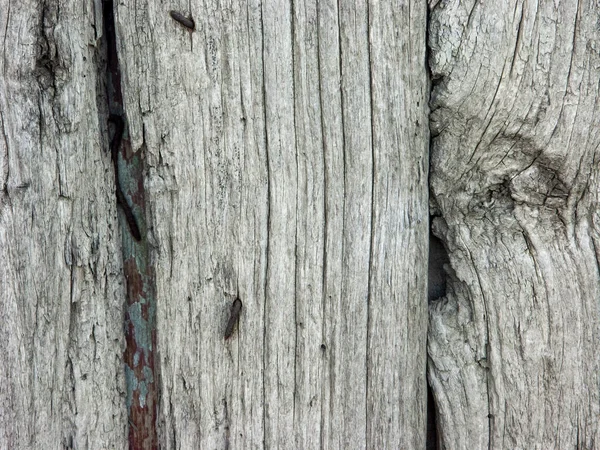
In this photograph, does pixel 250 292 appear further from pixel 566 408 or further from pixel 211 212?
pixel 566 408

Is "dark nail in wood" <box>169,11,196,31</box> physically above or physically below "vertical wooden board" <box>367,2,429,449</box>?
above

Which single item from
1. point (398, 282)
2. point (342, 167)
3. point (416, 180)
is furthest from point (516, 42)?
point (398, 282)

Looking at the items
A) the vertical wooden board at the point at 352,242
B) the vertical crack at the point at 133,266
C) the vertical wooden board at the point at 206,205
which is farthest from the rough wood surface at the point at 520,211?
the vertical crack at the point at 133,266

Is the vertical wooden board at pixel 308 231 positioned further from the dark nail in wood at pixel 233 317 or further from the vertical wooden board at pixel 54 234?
the vertical wooden board at pixel 54 234

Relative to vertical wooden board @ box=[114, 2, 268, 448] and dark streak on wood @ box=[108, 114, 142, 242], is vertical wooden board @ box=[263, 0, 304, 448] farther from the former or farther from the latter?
dark streak on wood @ box=[108, 114, 142, 242]

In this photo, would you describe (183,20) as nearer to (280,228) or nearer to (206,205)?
(206,205)

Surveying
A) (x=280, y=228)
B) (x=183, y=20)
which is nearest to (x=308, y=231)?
(x=280, y=228)

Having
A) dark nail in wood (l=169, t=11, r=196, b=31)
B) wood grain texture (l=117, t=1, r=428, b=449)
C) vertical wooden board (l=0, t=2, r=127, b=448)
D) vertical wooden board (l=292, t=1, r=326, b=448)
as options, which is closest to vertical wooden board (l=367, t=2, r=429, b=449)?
wood grain texture (l=117, t=1, r=428, b=449)
